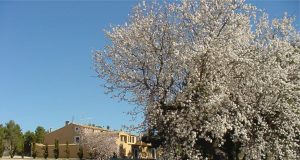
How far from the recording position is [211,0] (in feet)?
73.3

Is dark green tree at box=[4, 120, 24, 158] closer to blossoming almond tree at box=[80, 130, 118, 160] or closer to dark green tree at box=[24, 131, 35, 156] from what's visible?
dark green tree at box=[24, 131, 35, 156]

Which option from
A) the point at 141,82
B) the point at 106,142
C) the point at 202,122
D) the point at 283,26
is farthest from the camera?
the point at 106,142

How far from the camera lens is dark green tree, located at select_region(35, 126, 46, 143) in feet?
332

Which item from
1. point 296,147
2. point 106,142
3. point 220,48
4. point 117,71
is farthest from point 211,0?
point 106,142

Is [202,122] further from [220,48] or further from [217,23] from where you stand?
[217,23]

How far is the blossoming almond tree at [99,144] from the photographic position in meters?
65.8

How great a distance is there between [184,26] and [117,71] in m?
4.11

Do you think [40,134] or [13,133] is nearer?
[40,134]

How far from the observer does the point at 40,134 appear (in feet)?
336

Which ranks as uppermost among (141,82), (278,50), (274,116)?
(278,50)

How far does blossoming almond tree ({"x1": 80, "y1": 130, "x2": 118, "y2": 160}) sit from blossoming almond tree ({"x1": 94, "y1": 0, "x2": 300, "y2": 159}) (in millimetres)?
41170

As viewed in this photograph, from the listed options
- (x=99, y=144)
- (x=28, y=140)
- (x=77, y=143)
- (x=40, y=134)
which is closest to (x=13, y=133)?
(x=28, y=140)

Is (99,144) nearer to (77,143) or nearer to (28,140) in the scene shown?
(77,143)

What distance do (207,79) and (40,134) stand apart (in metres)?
87.7
